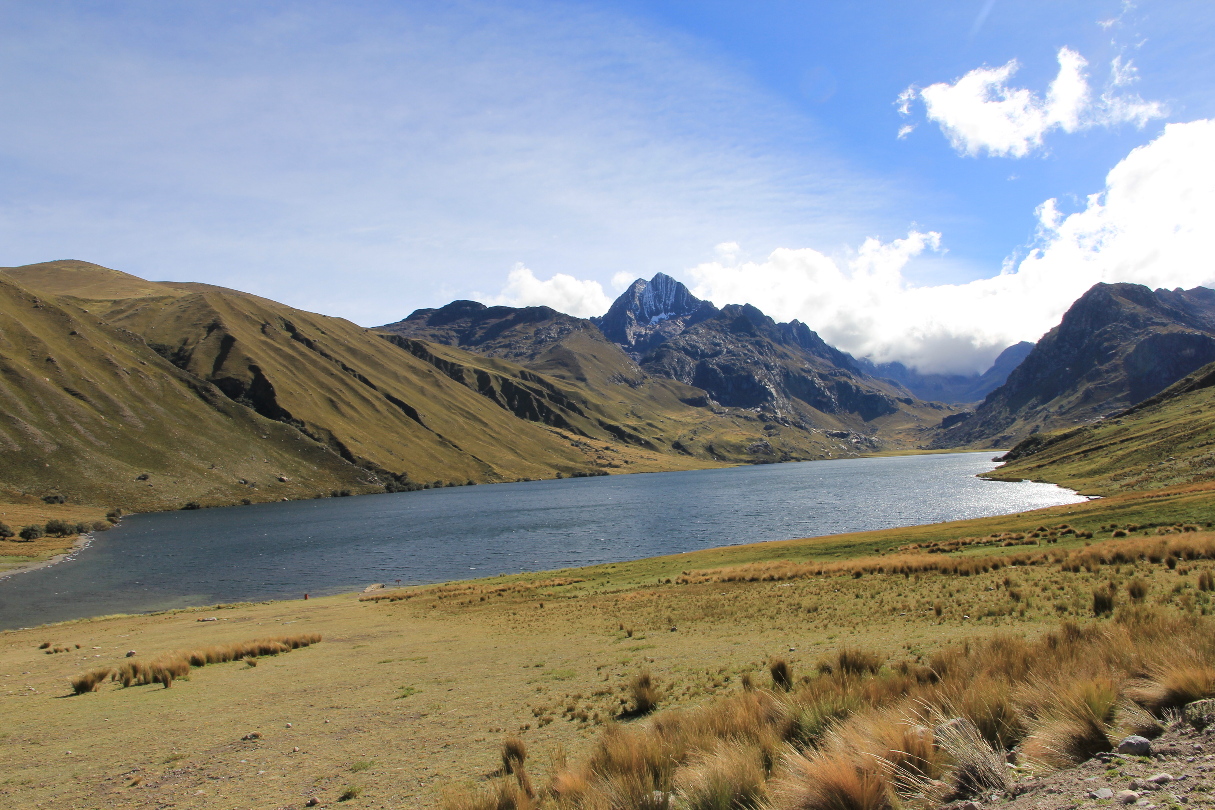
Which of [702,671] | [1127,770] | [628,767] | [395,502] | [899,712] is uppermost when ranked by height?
[1127,770]

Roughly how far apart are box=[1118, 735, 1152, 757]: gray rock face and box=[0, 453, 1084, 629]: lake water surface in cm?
6454

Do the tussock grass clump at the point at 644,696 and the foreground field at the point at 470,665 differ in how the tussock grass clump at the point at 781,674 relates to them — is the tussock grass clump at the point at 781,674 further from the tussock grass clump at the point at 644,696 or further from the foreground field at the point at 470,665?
the tussock grass clump at the point at 644,696

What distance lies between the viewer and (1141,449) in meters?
106

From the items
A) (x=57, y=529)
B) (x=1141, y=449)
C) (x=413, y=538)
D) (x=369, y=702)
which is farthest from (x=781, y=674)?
(x=57, y=529)

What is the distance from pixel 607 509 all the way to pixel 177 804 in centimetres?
13300

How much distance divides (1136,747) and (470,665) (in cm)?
1986

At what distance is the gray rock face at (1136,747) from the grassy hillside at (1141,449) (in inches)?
3564

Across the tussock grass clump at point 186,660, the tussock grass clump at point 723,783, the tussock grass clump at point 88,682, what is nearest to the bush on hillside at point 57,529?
the tussock grass clump at point 186,660

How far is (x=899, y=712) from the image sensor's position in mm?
8570

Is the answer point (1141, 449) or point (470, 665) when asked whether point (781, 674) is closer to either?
point (470, 665)

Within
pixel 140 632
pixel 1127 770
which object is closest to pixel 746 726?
pixel 1127 770

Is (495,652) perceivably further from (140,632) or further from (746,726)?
(140,632)

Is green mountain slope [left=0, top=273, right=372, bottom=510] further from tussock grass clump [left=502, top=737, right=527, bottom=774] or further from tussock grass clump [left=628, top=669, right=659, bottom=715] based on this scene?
tussock grass clump [left=502, top=737, right=527, bottom=774]

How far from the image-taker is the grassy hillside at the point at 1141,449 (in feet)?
276
